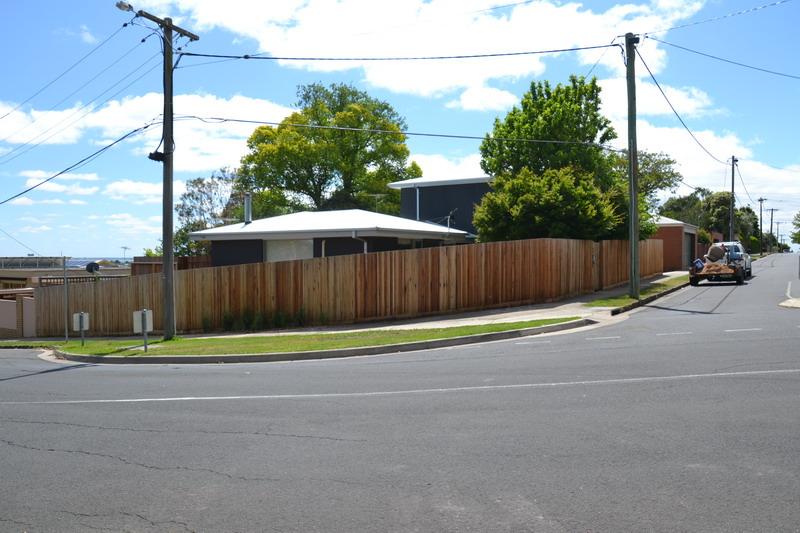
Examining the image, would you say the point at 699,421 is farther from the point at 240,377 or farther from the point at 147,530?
the point at 240,377

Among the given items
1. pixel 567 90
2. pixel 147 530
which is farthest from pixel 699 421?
pixel 567 90

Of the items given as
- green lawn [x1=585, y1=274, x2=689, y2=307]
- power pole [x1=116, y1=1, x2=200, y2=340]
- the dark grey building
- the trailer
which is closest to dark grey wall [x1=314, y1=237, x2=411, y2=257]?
power pole [x1=116, y1=1, x2=200, y2=340]

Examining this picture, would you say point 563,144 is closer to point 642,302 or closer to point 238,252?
point 642,302

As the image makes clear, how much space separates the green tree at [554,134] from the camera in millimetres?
34219

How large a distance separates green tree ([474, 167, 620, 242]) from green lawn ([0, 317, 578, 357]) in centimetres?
858

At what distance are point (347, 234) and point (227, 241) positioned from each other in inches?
244

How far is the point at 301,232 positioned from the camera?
26.9 m

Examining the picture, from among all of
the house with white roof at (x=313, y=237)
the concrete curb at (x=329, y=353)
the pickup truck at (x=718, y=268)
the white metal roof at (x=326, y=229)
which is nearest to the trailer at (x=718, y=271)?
the pickup truck at (x=718, y=268)

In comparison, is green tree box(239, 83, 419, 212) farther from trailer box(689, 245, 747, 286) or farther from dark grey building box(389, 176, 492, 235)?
trailer box(689, 245, 747, 286)

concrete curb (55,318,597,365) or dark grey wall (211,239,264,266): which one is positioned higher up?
dark grey wall (211,239,264,266)

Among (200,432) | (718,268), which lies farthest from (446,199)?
(200,432)

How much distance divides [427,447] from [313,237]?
20382 mm

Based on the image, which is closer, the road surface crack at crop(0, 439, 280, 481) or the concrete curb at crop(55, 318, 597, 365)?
the road surface crack at crop(0, 439, 280, 481)

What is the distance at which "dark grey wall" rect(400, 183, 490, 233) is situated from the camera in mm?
39031
